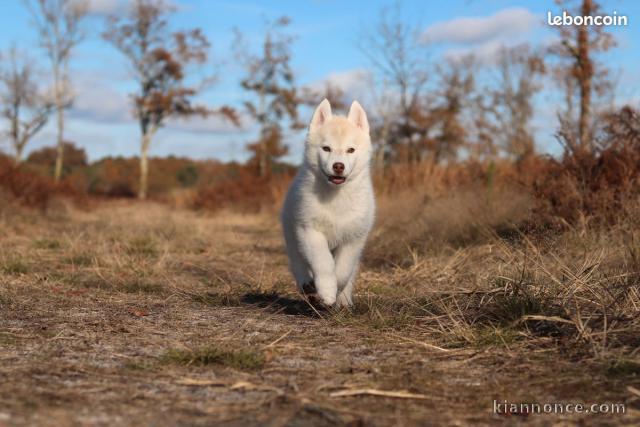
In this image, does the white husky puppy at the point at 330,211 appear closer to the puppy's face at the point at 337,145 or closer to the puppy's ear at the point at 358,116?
the puppy's face at the point at 337,145

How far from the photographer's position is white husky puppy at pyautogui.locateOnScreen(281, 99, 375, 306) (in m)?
4.57

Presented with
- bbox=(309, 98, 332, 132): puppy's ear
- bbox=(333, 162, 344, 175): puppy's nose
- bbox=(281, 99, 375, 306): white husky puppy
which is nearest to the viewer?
bbox=(281, 99, 375, 306): white husky puppy

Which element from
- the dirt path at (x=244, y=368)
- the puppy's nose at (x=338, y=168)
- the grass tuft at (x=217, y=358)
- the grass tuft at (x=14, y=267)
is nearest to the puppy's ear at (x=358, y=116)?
the puppy's nose at (x=338, y=168)

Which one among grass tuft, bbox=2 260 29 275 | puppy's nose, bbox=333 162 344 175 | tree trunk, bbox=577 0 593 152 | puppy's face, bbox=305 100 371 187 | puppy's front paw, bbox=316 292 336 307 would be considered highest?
tree trunk, bbox=577 0 593 152

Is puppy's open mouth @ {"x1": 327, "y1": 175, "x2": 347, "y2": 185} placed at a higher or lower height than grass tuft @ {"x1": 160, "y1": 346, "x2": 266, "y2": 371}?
higher

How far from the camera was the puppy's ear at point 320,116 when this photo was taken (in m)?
5.29

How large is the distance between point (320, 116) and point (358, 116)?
30 centimetres

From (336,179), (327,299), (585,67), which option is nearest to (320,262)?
(327,299)

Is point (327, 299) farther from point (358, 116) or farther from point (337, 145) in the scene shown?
point (358, 116)

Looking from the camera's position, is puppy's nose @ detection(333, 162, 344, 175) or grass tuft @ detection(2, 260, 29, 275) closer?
puppy's nose @ detection(333, 162, 344, 175)

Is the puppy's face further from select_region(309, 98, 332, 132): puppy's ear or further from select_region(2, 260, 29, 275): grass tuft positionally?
select_region(2, 260, 29, 275): grass tuft

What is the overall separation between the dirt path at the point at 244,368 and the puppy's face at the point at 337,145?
922 mm

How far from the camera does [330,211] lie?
4699 mm

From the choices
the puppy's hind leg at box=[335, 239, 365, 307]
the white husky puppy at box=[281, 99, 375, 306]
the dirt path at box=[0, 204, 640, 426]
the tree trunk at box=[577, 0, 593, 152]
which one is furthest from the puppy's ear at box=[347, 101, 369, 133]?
the tree trunk at box=[577, 0, 593, 152]
